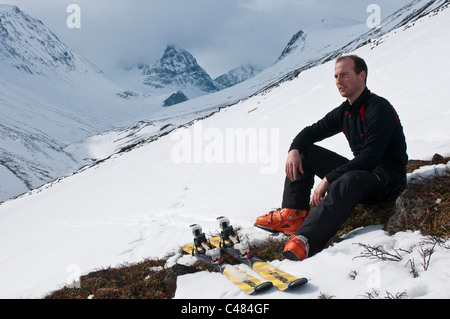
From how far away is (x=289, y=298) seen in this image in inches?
121

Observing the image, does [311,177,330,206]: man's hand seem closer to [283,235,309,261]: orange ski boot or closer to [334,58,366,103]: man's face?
[283,235,309,261]: orange ski boot

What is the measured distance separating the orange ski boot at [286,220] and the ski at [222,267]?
1.19m

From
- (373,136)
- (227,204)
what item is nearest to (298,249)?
(373,136)

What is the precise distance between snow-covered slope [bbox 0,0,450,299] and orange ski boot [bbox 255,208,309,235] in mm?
314

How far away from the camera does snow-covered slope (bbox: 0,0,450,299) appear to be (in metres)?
3.36

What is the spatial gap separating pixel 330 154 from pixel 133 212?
31.1ft

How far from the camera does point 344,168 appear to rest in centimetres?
409

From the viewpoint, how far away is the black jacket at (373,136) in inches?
158

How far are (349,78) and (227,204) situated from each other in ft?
19.0

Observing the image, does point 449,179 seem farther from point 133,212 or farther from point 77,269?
point 133,212

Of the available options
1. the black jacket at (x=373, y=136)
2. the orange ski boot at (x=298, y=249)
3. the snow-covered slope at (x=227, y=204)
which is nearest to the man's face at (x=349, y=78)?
the black jacket at (x=373, y=136)

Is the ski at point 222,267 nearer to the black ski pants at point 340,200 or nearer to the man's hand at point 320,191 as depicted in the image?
the black ski pants at point 340,200

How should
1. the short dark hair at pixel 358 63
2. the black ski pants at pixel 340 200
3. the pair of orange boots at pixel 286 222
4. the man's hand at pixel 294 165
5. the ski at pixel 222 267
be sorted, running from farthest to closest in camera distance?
1. the man's hand at pixel 294 165
2. the short dark hair at pixel 358 63
3. the pair of orange boots at pixel 286 222
4. the black ski pants at pixel 340 200
5. the ski at pixel 222 267

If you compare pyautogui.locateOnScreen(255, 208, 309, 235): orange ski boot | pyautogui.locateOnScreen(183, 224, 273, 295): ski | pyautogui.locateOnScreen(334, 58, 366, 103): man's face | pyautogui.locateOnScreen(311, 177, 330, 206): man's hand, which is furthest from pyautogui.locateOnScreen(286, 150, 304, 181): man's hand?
pyautogui.locateOnScreen(183, 224, 273, 295): ski
